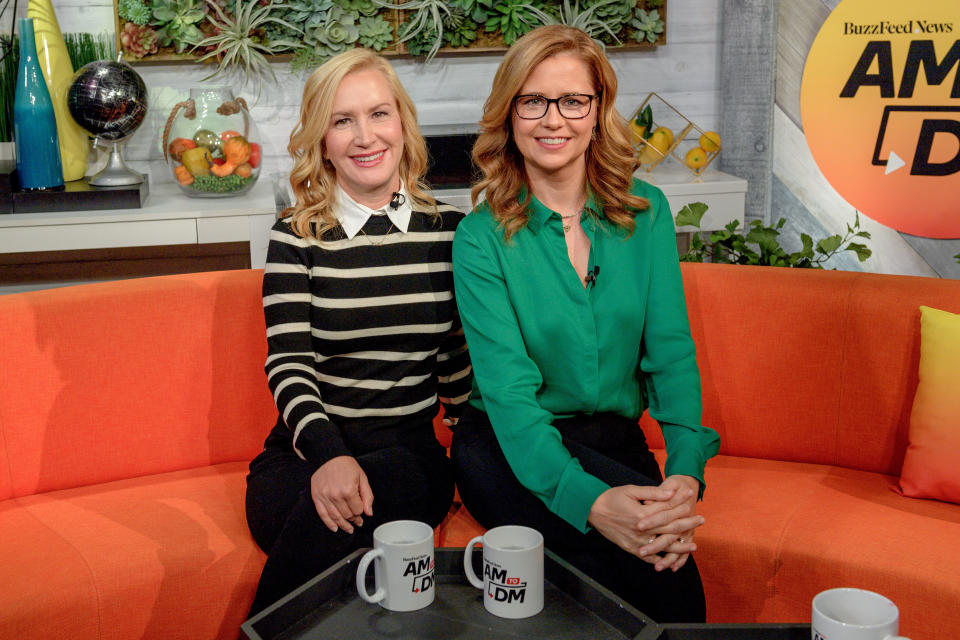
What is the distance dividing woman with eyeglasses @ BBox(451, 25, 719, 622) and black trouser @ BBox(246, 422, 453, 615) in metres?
0.08

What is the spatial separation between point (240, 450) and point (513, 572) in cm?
109

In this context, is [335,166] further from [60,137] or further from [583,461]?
[60,137]

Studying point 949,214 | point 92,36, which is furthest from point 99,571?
point 949,214

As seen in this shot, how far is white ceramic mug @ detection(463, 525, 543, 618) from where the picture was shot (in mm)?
1379

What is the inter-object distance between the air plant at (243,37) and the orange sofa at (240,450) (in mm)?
1330

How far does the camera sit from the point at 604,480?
1790 mm

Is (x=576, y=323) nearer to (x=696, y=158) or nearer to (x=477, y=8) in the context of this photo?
(x=696, y=158)

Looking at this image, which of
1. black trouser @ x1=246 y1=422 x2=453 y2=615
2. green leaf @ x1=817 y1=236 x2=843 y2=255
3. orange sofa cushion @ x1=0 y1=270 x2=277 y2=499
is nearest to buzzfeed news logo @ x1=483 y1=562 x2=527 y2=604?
black trouser @ x1=246 y1=422 x2=453 y2=615

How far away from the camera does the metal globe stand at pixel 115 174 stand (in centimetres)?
312

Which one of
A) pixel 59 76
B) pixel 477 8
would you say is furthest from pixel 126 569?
pixel 477 8

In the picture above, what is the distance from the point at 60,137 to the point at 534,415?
212cm

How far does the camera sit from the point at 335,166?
2.05 m

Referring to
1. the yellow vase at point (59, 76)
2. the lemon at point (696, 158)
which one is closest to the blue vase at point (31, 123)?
the yellow vase at point (59, 76)

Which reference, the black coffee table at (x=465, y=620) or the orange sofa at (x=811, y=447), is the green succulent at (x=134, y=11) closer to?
the orange sofa at (x=811, y=447)
